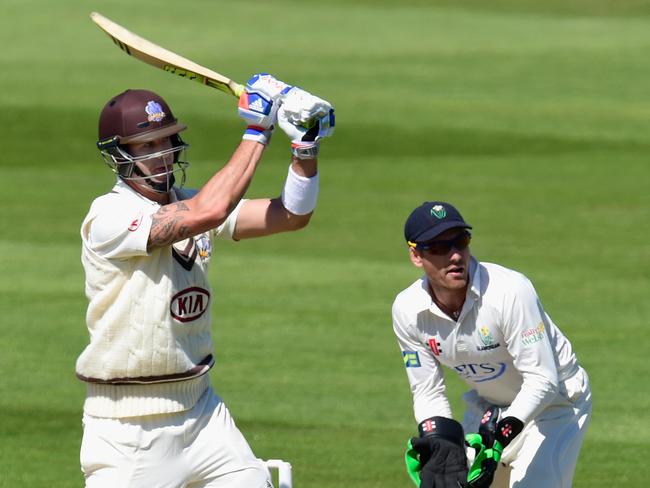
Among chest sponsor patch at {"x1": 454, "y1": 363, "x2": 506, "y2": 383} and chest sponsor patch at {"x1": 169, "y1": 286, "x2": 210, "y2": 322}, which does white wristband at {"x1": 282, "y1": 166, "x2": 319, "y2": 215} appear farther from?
chest sponsor patch at {"x1": 454, "y1": 363, "x2": 506, "y2": 383}

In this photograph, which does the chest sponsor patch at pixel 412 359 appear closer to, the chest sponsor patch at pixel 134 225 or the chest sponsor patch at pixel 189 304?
the chest sponsor patch at pixel 189 304

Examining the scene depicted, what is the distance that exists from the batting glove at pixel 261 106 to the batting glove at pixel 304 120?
43mm

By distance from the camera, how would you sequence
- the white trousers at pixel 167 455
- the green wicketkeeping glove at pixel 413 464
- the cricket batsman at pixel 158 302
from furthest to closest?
the green wicketkeeping glove at pixel 413 464 < the white trousers at pixel 167 455 < the cricket batsman at pixel 158 302

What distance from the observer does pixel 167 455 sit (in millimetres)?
5828

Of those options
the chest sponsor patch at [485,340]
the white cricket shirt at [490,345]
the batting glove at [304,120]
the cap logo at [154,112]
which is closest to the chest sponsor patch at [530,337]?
the white cricket shirt at [490,345]

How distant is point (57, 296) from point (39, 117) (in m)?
10.1

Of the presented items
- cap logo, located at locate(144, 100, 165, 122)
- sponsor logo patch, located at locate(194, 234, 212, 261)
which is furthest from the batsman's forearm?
cap logo, located at locate(144, 100, 165, 122)

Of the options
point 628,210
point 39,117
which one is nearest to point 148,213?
point 628,210

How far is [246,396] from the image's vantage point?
9.95 metres

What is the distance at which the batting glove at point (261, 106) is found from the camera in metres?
5.80

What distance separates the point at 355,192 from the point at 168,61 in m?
11.0

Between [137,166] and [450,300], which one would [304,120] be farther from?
[450,300]

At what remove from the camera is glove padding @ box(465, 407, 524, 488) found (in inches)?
231

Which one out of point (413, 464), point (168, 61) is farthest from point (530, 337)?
point (168, 61)
